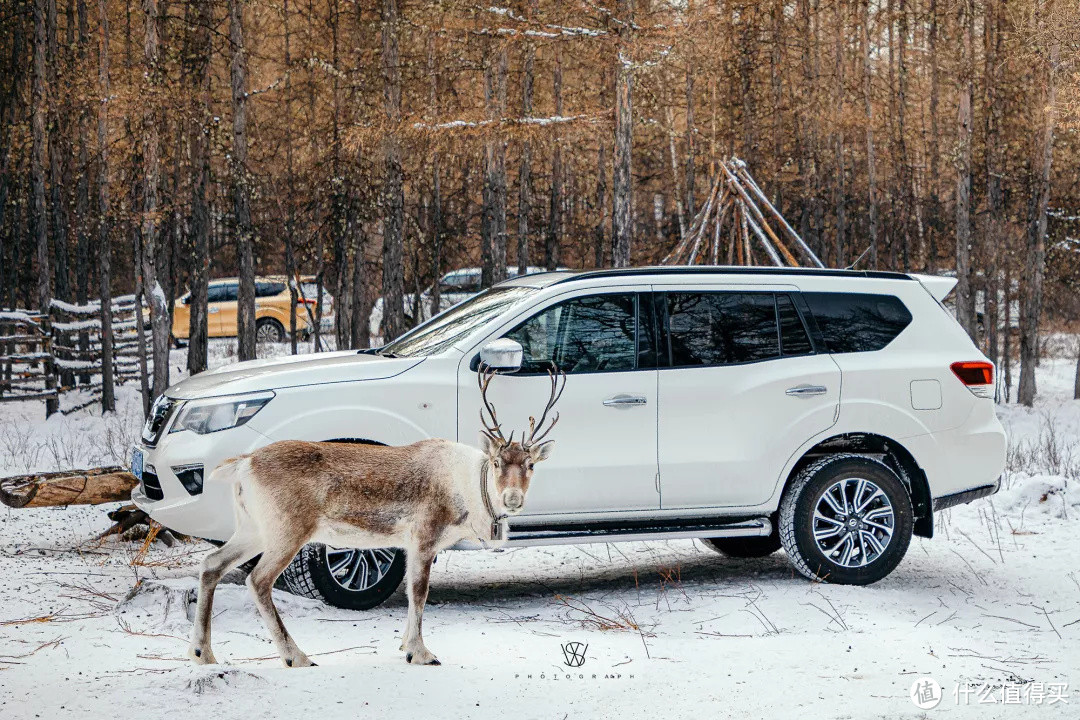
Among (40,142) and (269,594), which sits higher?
(40,142)

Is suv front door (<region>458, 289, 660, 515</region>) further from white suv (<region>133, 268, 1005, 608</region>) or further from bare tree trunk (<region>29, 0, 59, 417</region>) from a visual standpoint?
bare tree trunk (<region>29, 0, 59, 417</region>)

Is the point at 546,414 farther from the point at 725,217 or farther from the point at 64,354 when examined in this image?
the point at 64,354

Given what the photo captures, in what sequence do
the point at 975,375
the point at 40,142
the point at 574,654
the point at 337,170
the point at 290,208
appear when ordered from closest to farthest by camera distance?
the point at 574,654
the point at 975,375
the point at 40,142
the point at 337,170
the point at 290,208

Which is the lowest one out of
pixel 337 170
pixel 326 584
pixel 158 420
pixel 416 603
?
pixel 326 584

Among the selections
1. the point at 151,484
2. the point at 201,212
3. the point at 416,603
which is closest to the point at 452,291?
the point at 201,212

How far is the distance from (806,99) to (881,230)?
7343 millimetres

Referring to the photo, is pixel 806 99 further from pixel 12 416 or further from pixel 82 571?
pixel 82 571

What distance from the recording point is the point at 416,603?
224 inches

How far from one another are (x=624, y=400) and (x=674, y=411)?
1.14ft

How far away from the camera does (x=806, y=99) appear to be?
31.8m

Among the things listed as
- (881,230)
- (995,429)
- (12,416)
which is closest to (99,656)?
(995,429)

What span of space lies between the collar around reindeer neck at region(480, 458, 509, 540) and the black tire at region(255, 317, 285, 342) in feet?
88.5

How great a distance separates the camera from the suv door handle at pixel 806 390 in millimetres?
7672

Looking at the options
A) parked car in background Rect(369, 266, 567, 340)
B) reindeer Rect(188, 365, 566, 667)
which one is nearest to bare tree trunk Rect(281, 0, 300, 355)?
parked car in background Rect(369, 266, 567, 340)
